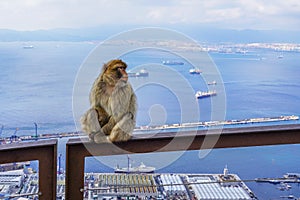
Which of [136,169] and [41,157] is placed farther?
[136,169]

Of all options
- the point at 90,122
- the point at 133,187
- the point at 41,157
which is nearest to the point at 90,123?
the point at 90,122

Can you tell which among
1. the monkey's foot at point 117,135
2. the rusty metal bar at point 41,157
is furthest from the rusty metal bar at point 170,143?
the monkey's foot at point 117,135

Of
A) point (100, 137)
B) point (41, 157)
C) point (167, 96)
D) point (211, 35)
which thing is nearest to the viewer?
point (41, 157)

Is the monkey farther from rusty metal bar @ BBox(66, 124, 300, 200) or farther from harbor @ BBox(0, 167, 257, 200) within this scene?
rusty metal bar @ BBox(66, 124, 300, 200)

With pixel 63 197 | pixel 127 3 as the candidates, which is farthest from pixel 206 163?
pixel 127 3

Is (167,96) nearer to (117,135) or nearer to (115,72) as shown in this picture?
(115,72)

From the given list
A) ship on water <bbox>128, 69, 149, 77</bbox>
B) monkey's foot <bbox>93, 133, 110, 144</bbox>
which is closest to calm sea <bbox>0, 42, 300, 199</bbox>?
ship on water <bbox>128, 69, 149, 77</bbox>
